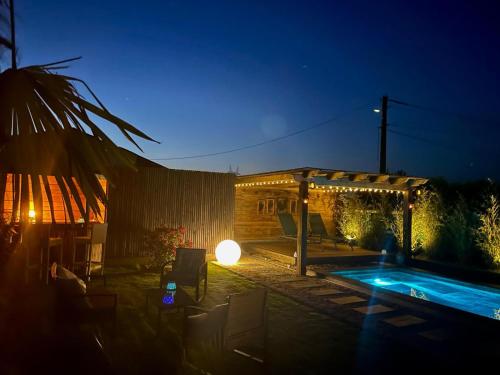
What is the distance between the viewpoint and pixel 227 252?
9.27 meters

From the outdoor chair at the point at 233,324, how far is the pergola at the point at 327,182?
4.77 m

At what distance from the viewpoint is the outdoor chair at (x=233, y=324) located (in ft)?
10.7

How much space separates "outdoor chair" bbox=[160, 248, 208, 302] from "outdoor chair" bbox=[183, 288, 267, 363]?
2.07 metres

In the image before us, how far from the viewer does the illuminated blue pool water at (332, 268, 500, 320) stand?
6809 mm

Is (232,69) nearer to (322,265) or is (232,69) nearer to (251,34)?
(251,34)

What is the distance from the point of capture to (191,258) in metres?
6.75

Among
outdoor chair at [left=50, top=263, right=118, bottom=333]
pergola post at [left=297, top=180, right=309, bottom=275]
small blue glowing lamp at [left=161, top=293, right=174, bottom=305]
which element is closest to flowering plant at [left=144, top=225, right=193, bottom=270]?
pergola post at [left=297, top=180, right=309, bottom=275]

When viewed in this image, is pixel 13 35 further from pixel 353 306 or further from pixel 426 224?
pixel 426 224

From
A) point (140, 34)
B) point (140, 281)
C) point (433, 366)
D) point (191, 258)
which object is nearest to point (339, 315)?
point (433, 366)

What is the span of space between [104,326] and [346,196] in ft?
40.9

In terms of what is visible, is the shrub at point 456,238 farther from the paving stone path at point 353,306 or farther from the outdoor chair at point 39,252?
the outdoor chair at point 39,252

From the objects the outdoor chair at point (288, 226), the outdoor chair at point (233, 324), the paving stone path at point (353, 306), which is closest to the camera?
the outdoor chair at point (233, 324)

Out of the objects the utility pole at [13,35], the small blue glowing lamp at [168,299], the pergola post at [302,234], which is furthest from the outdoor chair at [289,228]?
the utility pole at [13,35]

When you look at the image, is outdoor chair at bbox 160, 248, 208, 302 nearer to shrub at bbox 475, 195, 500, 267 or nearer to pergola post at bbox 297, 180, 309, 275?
pergola post at bbox 297, 180, 309, 275
